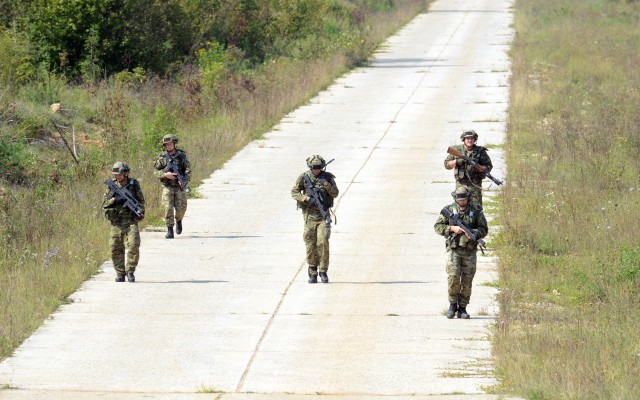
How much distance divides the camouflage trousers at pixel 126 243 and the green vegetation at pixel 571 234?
436 centimetres

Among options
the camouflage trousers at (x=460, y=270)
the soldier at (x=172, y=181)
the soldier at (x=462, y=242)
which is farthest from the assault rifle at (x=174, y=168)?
the camouflage trousers at (x=460, y=270)

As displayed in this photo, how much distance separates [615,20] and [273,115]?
25.5 metres

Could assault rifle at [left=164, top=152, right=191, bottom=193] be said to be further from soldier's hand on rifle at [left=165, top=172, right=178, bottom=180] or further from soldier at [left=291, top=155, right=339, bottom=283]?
soldier at [left=291, top=155, right=339, bottom=283]

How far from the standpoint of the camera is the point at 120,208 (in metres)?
15.4

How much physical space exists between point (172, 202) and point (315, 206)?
12.4 feet

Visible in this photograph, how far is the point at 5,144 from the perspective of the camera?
919 inches

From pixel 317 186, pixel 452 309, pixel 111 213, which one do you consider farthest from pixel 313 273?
pixel 111 213

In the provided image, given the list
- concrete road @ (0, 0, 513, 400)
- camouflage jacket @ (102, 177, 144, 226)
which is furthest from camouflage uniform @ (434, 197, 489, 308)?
camouflage jacket @ (102, 177, 144, 226)

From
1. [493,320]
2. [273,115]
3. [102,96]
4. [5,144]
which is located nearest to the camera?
[493,320]

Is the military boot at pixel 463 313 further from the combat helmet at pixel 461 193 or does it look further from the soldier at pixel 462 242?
the combat helmet at pixel 461 193

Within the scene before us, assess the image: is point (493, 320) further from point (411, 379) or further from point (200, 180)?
point (200, 180)

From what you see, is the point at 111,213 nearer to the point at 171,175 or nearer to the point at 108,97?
the point at 171,175

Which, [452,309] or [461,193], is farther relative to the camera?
[452,309]

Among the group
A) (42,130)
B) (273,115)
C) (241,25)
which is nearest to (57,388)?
(42,130)
